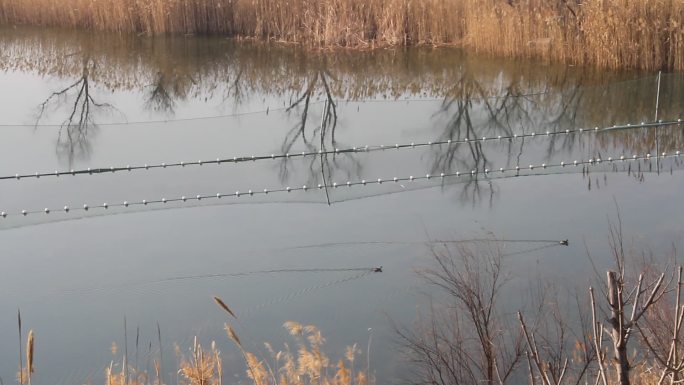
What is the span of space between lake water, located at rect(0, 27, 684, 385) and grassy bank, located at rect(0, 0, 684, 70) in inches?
16.1

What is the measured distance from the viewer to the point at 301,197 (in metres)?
5.98

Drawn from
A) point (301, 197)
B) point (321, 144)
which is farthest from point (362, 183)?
point (321, 144)

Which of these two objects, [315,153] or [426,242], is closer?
[426,242]

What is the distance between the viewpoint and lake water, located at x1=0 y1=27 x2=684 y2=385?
14.8ft

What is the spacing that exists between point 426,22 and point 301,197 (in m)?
5.23

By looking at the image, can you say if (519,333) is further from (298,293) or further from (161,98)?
(161,98)

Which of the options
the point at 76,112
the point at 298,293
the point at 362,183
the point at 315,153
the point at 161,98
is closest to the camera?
the point at 298,293

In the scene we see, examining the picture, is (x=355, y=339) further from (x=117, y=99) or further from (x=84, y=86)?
(x=84, y=86)

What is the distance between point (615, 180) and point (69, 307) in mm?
3570

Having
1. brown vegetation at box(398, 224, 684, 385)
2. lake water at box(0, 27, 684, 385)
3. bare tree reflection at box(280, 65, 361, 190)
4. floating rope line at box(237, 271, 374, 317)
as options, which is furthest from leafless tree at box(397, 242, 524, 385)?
bare tree reflection at box(280, 65, 361, 190)

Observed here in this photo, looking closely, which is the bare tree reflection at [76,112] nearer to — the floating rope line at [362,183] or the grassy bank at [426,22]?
the floating rope line at [362,183]

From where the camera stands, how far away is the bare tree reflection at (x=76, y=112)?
22.3ft

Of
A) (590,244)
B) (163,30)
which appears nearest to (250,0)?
(163,30)

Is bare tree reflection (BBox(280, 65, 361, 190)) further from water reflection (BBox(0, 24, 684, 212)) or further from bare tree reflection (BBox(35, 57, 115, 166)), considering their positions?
bare tree reflection (BBox(35, 57, 115, 166))
